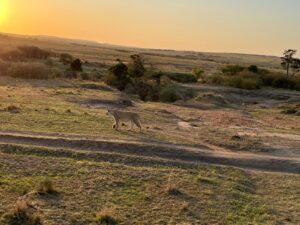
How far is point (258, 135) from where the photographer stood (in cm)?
2536

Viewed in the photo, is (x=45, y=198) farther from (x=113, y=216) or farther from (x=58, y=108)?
(x=58, y=108)

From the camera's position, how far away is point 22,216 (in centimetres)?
1165

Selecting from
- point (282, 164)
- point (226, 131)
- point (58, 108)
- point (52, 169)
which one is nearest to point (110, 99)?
point (58, 108)

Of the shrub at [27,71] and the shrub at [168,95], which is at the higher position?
the shrub at [27,71]

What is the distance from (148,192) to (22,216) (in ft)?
12.6

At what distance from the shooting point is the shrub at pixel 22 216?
1147cm

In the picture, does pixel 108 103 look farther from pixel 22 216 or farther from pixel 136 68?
pixel 22 216

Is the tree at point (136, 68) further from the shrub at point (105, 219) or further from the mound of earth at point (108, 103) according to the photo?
the shrub at point (105, 219)

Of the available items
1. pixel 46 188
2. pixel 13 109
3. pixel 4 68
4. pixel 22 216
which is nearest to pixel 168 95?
pixel 4 68

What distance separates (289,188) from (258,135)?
352 inches

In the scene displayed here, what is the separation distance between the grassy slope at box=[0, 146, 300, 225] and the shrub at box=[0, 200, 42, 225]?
264 millimetres

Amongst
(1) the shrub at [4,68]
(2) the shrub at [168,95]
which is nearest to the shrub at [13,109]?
(2) the shrub at [168,95]

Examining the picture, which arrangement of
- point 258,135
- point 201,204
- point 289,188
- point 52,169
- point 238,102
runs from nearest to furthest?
point 201,204
point 52,169
point 289,188
point 258,135
point 238,102

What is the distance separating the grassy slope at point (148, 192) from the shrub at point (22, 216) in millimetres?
264
